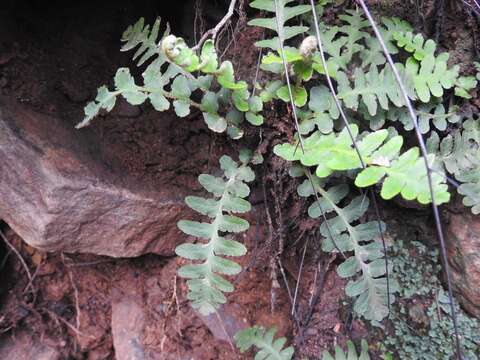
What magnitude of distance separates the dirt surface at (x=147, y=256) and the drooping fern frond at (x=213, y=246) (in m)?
0.30

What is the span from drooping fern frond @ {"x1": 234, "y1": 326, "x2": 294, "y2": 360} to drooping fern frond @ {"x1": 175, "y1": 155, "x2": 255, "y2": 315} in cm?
39

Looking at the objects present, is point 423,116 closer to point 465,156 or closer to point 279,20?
point 465,156

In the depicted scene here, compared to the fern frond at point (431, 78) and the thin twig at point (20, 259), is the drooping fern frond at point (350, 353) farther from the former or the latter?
the thin twig at point (20, 259)

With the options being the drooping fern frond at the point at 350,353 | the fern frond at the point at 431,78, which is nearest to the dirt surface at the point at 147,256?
the drooping fern frond at the point at 350,353

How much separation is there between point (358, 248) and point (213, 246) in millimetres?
636

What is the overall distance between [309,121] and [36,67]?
1525 mm

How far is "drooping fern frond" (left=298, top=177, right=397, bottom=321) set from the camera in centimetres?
191

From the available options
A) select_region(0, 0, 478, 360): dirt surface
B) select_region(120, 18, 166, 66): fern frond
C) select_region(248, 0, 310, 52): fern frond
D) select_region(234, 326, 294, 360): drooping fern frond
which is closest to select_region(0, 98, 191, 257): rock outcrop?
select_region(0, 0, 478, 360): dirt surface

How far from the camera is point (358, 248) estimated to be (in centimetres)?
195

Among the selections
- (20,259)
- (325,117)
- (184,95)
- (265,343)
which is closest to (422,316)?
(265,343)

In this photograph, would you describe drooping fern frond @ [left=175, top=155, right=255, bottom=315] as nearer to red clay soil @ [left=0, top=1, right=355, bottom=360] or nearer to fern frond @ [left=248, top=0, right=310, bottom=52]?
red clay soil @ [left=0, top=1, right=355, bottom=360]

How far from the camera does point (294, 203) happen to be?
2291 millimetres

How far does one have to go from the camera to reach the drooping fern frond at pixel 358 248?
6.26 ft

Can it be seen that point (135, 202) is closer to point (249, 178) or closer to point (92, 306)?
point (249, 178)
